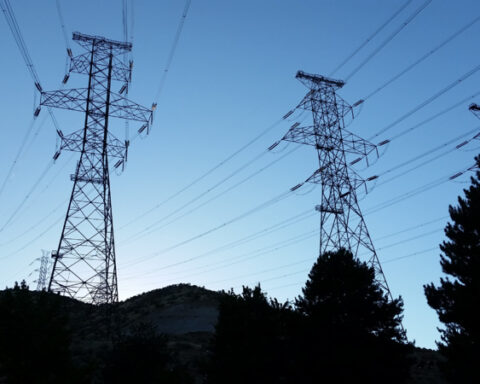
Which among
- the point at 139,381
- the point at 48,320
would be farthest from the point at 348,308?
the point at 48,320

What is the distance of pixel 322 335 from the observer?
68.7 ft

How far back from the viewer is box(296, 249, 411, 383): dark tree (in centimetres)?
2002

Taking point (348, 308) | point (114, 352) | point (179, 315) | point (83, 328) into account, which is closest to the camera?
point (348, 308)

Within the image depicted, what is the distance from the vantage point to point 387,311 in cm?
2162

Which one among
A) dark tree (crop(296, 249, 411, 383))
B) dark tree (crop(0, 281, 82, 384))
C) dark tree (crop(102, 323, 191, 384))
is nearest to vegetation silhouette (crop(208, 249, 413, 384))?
dark tree (crop(296, 249, 411, 383))

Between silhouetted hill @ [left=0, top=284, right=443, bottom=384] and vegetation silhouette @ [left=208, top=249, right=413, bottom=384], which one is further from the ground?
silhouetted hill @ [left=0, top=284, right=443, bottom=384]

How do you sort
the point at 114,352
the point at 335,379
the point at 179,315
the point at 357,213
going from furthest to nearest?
the point at 179,315 < the point at 357,213 < the point at 114,352 < the point at 335,379

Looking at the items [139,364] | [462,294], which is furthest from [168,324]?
[462,294]

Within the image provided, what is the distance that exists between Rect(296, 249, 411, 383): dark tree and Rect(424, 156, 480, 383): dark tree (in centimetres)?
217

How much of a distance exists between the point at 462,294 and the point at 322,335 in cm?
605

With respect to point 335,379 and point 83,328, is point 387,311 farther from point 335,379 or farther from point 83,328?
point 83,328

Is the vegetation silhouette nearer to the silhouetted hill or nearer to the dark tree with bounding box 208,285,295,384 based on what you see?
the dark tree with bounding box 208,285,295,384

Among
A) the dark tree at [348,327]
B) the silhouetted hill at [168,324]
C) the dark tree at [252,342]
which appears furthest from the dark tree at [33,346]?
the dark tree at [348,327]

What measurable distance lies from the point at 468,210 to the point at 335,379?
9.24 meters
